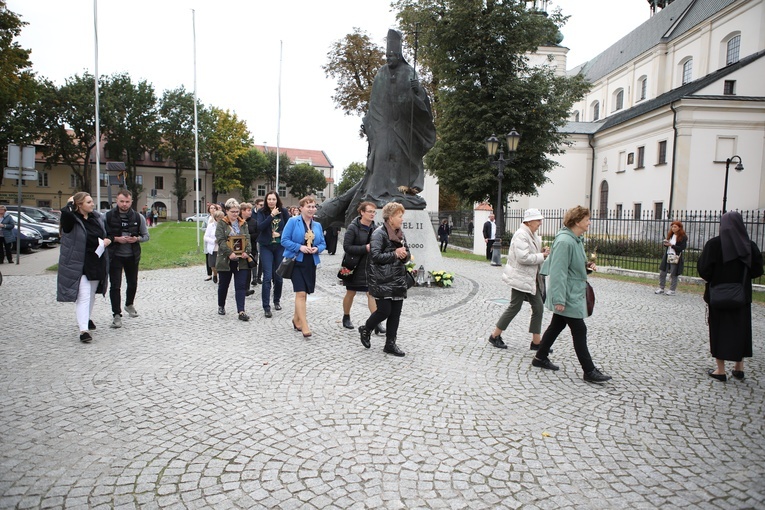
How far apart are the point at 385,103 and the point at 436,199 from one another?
27.7 m

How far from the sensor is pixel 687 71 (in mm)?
38688

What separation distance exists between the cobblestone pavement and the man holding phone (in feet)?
2.09

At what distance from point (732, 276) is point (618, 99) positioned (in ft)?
165

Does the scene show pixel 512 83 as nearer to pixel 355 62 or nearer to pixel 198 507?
pixel 355 62

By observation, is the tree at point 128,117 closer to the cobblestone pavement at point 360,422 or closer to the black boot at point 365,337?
the cobblestone pavement at point 360,422

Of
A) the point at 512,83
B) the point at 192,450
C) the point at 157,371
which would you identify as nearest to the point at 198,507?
the point at 192,450

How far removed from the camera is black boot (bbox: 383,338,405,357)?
561 cm

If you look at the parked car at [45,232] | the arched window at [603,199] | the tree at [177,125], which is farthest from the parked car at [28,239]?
the tree at [177,125]

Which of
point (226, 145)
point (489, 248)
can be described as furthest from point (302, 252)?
point (226, 145)

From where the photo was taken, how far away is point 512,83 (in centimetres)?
2372

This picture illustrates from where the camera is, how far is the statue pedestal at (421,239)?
35.0 ft

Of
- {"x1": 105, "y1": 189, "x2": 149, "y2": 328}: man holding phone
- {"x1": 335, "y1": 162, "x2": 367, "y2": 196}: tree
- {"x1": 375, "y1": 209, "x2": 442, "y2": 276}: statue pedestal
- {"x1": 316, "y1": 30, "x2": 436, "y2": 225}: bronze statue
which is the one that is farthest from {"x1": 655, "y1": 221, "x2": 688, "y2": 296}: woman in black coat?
{"x1": 335, "y1": 162, "x2": 367, "y2": 196}: tree

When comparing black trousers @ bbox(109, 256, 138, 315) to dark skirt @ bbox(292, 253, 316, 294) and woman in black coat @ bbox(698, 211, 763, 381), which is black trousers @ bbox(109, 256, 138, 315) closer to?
dark skirt @ bbox(292, 253, 316, 294)

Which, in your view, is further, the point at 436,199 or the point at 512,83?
the point at 436,199
